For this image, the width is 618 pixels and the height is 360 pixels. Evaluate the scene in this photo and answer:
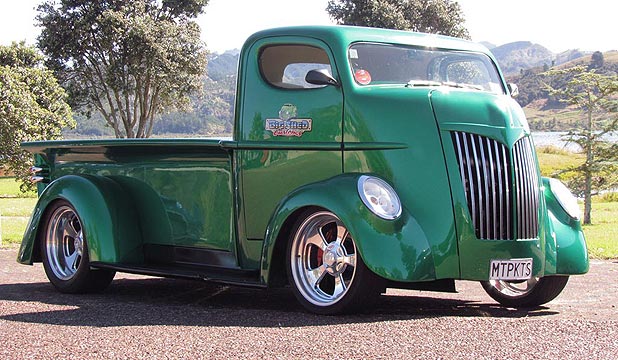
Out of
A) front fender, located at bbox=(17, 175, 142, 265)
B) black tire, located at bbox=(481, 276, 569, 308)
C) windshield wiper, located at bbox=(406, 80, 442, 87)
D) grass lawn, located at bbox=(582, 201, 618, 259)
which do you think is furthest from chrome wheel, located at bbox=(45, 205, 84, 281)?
grass lawn, located at bbox=(582, 201, 618, 259)

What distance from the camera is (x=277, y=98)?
730cm

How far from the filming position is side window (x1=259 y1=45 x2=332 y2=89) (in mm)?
7280

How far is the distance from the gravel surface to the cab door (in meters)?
0.88

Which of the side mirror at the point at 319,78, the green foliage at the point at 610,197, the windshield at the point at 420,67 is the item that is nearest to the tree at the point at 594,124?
the green foliage at the point at 610,197

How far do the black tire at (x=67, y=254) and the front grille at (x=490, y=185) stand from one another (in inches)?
138

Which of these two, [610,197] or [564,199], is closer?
[564,199]

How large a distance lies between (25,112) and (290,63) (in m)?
25.2

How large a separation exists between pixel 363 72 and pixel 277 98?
69 cm

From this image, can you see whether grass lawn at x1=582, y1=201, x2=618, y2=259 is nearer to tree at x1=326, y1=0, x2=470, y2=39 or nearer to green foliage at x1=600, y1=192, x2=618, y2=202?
green foliage at x1=600, y1=192, x2=618, y2=202

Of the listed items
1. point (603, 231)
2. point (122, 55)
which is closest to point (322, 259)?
point (603, 231)

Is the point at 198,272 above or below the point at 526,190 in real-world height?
below

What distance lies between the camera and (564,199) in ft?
24.4

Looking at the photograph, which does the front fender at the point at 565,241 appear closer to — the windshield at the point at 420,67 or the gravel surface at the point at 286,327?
the gravel surface at the point at 286,327

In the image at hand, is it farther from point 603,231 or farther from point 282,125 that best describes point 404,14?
point 282,125
